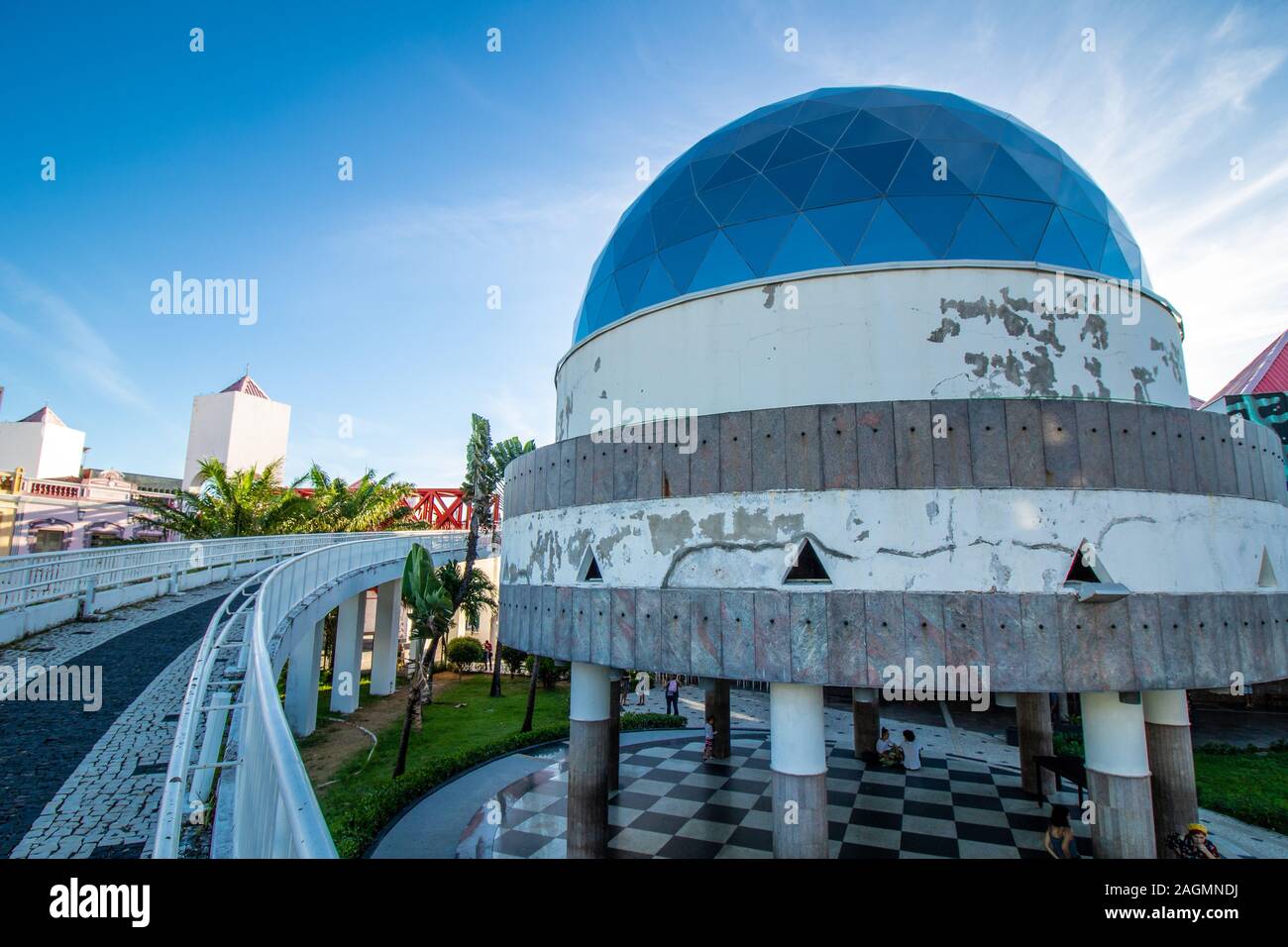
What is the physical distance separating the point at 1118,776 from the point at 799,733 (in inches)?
174

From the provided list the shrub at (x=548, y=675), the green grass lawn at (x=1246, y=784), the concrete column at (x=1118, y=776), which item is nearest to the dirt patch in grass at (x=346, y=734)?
the shrub at (x=548, y=675)

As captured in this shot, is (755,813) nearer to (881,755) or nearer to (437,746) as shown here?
(881,755)

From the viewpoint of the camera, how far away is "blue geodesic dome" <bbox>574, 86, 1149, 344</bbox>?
10.1m

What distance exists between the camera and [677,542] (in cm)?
953

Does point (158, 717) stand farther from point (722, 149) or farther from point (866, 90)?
point (866, 90)

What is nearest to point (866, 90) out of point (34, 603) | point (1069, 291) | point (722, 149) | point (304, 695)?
point (722, 149)

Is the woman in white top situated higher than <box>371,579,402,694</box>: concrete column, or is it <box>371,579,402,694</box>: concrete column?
<box>371,579,402,694</box>: concrete column

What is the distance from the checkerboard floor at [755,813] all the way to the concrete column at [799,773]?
3775mm

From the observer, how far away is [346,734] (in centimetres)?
2136

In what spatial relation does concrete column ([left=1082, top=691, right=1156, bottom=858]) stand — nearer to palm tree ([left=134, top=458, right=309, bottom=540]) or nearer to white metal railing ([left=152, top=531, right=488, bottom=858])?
white metal railing ([left=152, top=531, right=488, bottom=858])

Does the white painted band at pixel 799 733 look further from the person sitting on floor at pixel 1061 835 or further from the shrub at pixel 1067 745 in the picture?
the shrub at pixel 1067 745

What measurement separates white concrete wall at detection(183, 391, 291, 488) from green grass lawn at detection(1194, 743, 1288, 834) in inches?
2583

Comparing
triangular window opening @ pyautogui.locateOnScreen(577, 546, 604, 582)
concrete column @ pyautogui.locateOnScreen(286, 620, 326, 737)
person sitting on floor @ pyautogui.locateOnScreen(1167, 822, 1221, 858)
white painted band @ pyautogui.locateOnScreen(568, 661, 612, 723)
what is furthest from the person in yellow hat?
concrete column @ pyautogui.locateOnScreen(286, 620, 326, 737)
